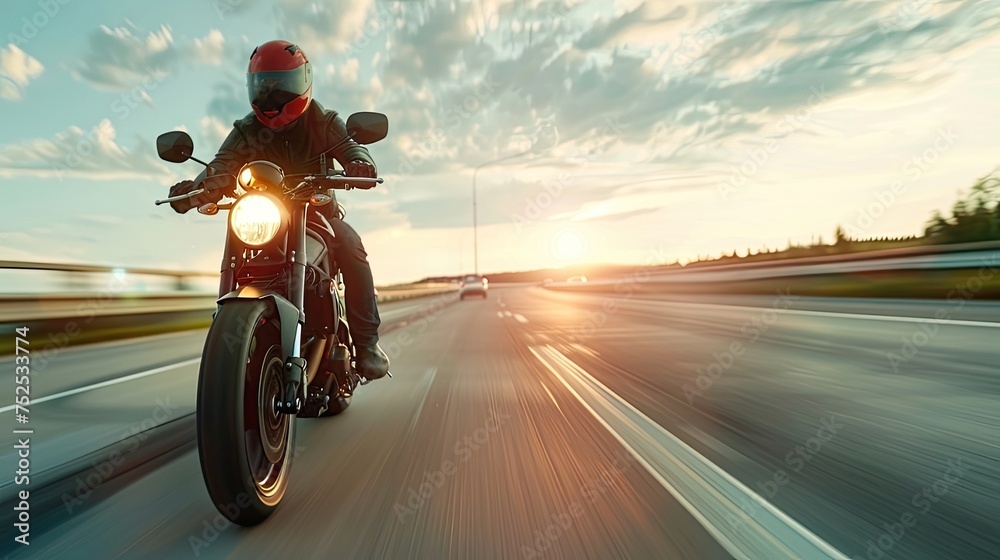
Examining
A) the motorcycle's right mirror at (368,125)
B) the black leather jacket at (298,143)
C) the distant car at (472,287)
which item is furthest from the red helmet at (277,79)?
the distant car at (472,287)

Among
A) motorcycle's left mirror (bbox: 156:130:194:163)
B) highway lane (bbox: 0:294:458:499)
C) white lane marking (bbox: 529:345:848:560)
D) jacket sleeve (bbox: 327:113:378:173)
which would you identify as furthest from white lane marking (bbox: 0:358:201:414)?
white lane marking (bbox: 529:345:848:560)

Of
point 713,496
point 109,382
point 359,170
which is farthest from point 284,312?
point 109,382

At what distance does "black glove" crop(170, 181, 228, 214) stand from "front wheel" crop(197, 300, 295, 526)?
0.90 metres

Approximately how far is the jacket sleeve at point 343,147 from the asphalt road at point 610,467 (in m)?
1.81

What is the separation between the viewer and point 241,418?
2.89 metres

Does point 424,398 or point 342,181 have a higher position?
point 342,181

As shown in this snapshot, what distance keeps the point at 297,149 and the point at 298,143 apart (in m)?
0.04

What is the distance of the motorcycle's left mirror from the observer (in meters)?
3.87

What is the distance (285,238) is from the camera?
3.67m

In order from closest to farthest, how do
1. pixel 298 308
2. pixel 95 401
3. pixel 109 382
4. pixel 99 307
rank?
pixel 298 308
pixel 95 401
pixel 109 382
pixel 99 307

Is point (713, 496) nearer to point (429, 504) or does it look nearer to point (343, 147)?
point (429, 504)

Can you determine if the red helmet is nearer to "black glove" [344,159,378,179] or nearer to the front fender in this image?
"black glove" [344,159,378,179]

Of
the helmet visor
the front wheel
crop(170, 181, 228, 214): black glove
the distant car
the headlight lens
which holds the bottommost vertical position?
the distant car

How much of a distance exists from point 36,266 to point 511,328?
28.4 ft
